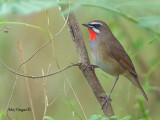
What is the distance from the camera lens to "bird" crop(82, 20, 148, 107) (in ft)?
14.4

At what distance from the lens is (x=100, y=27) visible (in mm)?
4586

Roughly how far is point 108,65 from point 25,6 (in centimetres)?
336

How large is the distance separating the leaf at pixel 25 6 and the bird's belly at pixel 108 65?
3.15m

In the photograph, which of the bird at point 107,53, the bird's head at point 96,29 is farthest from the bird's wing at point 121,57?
the bird's head at point 96,29

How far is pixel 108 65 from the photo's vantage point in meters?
4.43

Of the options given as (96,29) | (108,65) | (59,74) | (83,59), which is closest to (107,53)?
(108,65)

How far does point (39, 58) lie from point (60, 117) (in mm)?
1345

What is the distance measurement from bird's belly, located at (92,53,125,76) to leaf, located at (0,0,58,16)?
3.15m

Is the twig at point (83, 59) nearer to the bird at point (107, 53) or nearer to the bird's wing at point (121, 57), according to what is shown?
the bird at point (107, 53)

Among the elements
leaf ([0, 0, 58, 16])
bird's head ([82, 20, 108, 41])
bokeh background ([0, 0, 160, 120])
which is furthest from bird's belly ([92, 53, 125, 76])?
leaf ([0, 0, 58, 16])

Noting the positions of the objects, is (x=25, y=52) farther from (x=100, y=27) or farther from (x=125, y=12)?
(x=125, y=12)

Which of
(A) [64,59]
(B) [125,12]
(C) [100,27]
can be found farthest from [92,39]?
(B) [125,12]

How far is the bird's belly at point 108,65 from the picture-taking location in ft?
14.2

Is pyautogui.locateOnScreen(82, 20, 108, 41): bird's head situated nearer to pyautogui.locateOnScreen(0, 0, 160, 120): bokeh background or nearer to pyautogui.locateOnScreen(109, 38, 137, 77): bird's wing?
pyautogui.locateOnScreen(109, 38, 137, 77): bird's wing
